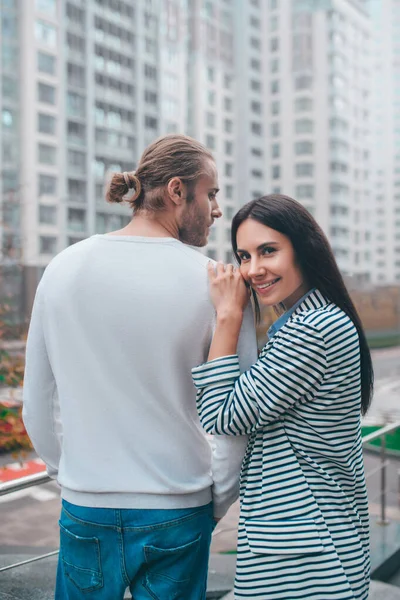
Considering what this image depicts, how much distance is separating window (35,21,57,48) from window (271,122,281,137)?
18.1 m

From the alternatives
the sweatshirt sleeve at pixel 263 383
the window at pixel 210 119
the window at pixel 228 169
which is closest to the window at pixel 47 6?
the window at pixel 210 119

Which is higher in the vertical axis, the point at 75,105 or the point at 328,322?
the point at 75,105

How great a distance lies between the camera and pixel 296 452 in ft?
3.31

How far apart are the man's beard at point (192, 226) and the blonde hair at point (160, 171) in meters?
0.04

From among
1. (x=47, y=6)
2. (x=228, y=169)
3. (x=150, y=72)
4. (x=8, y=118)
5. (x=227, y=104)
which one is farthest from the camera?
(x=227, y=104)

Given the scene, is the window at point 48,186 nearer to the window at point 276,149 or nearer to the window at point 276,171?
the window at point 276,171

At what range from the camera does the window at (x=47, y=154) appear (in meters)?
34.0

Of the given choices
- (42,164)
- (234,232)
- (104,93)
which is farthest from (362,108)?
(234,232)

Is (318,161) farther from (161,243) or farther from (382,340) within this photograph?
(161,243)

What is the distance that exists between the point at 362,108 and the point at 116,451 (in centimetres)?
5614

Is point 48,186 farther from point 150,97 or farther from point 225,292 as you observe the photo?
point 225,292

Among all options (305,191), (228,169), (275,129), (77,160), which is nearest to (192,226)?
(77,160)

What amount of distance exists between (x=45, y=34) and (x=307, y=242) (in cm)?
3735

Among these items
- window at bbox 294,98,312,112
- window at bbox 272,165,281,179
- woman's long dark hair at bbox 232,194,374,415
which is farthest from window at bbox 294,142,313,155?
woman's long dark hair at bbox 232,194,374,415
